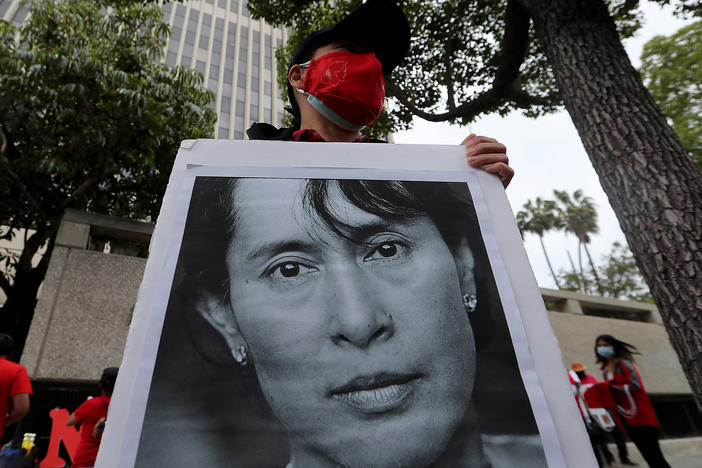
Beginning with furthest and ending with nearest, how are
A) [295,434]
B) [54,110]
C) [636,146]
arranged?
[54,110] < [636,146] < [295,434]

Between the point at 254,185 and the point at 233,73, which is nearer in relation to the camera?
the point at 254,185

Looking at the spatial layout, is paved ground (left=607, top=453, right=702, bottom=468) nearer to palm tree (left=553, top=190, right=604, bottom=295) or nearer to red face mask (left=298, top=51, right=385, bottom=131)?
red face mask (left=298, top=51, right=385, bottom=131)

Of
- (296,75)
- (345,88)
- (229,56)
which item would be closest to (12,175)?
(296,75)

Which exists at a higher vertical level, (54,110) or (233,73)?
(233,73)

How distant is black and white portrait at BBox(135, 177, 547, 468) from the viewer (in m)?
0.66

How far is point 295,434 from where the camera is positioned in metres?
0.66

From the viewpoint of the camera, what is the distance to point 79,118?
6328mm

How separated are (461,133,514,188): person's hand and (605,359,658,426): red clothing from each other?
414 cm

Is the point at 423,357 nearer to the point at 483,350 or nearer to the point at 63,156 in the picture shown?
the point at 483,350

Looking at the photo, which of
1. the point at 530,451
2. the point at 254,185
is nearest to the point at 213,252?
the point at 254,185

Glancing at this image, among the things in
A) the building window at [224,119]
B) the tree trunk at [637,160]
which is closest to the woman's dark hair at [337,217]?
the tree trunk at [637,160]

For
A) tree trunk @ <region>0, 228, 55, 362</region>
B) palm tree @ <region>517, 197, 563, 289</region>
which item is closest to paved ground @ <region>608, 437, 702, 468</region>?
tree trunk @ <region>0, 228, 55, 362</region>

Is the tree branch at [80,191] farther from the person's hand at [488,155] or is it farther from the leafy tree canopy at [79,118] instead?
the person's hand at [488,155]

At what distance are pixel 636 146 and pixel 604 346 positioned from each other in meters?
3.59
